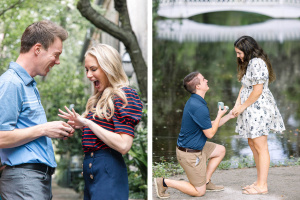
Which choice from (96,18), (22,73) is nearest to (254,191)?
(22,73)

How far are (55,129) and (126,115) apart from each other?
410mm

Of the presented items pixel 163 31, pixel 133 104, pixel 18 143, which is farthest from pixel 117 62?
pixel 163 31

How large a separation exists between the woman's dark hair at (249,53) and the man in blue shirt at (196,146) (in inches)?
14.2

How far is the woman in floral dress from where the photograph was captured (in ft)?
11.2

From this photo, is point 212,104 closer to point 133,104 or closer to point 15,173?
point 133,104

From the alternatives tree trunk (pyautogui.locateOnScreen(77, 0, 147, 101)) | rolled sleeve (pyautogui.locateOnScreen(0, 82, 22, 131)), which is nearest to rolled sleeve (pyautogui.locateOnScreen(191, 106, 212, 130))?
rolled sleeve (pyautogui.locateOnScreen(0, 82, 22, 131))

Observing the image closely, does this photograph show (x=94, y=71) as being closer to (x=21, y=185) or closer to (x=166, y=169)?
(x=21, y=185)

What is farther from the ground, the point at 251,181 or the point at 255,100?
the point at 255,100

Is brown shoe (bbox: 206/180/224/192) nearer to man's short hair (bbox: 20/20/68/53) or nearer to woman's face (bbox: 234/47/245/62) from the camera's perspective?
woman's face (bbox: 234/47/245/62)

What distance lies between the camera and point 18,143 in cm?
244

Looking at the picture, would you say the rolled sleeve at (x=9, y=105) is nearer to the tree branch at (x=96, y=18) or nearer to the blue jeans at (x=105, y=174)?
the blue jeans at (x=105, y=174)

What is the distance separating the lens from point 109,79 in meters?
2.63

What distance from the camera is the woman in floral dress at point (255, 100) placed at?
3.42 m

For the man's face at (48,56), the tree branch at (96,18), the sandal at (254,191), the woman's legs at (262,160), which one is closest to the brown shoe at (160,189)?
the sandal at (254,191)
